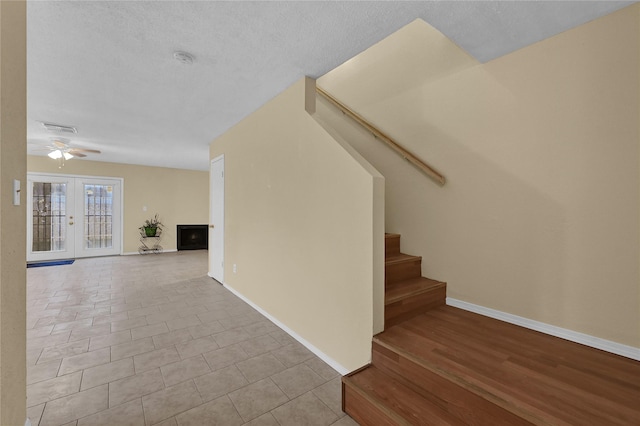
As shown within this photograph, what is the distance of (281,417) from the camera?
1688 millimetres

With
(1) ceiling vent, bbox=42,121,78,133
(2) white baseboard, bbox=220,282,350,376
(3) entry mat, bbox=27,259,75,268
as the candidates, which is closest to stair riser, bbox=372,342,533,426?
(2) white baseboard, bbox=220,282,350,376

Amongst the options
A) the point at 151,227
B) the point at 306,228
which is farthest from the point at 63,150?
the point at 306,228

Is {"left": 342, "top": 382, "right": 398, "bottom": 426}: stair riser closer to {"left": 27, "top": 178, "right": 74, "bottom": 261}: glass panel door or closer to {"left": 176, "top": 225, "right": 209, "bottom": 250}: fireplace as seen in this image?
{"left": 176, "top": 225, "right": 209, "bottom": 250}: fireplace

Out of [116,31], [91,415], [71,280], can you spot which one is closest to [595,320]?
[91,415]

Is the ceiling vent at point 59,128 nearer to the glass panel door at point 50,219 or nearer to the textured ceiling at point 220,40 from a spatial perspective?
the textured ceiling at point 220,40

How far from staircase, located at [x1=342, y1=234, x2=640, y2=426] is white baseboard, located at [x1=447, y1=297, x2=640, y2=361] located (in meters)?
0.05

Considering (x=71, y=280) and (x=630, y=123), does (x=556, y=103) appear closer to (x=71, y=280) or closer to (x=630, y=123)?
(x=630, y=123)

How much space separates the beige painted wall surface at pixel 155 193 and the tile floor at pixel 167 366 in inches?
155

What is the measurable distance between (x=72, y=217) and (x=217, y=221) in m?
4.94

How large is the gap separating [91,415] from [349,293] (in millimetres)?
1830

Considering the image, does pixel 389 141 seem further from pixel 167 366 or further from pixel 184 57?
pixel 167 366

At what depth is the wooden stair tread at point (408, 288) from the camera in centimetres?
222

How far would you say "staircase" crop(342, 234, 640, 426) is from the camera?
1321mm

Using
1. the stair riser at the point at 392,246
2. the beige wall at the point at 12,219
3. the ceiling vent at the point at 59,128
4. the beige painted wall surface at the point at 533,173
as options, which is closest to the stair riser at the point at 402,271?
the beige painted wall surface at the point at 533,173
